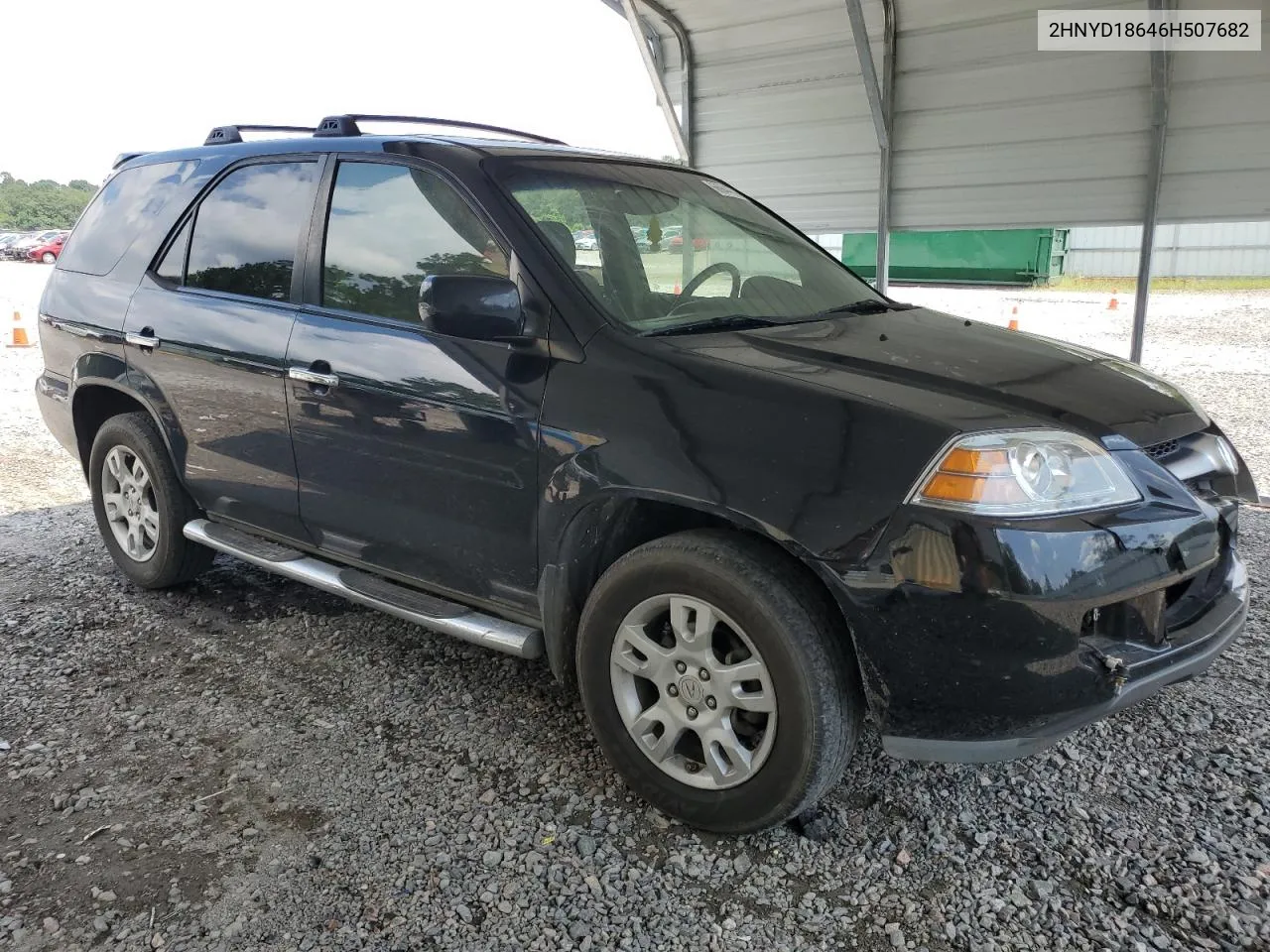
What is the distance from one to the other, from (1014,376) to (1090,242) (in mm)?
27015

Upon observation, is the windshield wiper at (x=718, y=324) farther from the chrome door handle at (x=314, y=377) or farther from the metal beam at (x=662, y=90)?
the metal beam at (x=662, y=90)

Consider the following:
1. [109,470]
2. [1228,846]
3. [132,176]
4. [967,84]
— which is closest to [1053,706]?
[1228,846]

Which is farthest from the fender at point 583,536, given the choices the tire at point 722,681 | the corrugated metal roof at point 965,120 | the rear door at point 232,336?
the corrugated metal roof at point 965,120

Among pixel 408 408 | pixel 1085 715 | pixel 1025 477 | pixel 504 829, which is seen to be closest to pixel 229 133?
pixel 408 408

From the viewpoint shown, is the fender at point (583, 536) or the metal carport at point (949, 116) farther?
the metal carport at point (949, 116)

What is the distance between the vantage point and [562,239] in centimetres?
300

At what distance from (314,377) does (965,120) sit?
253 inches

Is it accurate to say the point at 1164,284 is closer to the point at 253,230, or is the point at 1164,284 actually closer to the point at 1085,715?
the point at 253,230

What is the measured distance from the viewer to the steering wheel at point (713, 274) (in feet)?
10.6

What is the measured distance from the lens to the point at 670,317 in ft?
9.73

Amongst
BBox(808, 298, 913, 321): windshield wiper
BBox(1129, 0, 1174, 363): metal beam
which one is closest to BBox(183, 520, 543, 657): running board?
BBox(808, 298, 913, 321): windshield wiper

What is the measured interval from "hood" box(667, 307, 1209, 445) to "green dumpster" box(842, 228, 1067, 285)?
21.7 meters

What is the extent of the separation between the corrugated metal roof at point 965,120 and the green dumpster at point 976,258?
615 inches

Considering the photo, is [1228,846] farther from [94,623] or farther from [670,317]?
[94,623]
